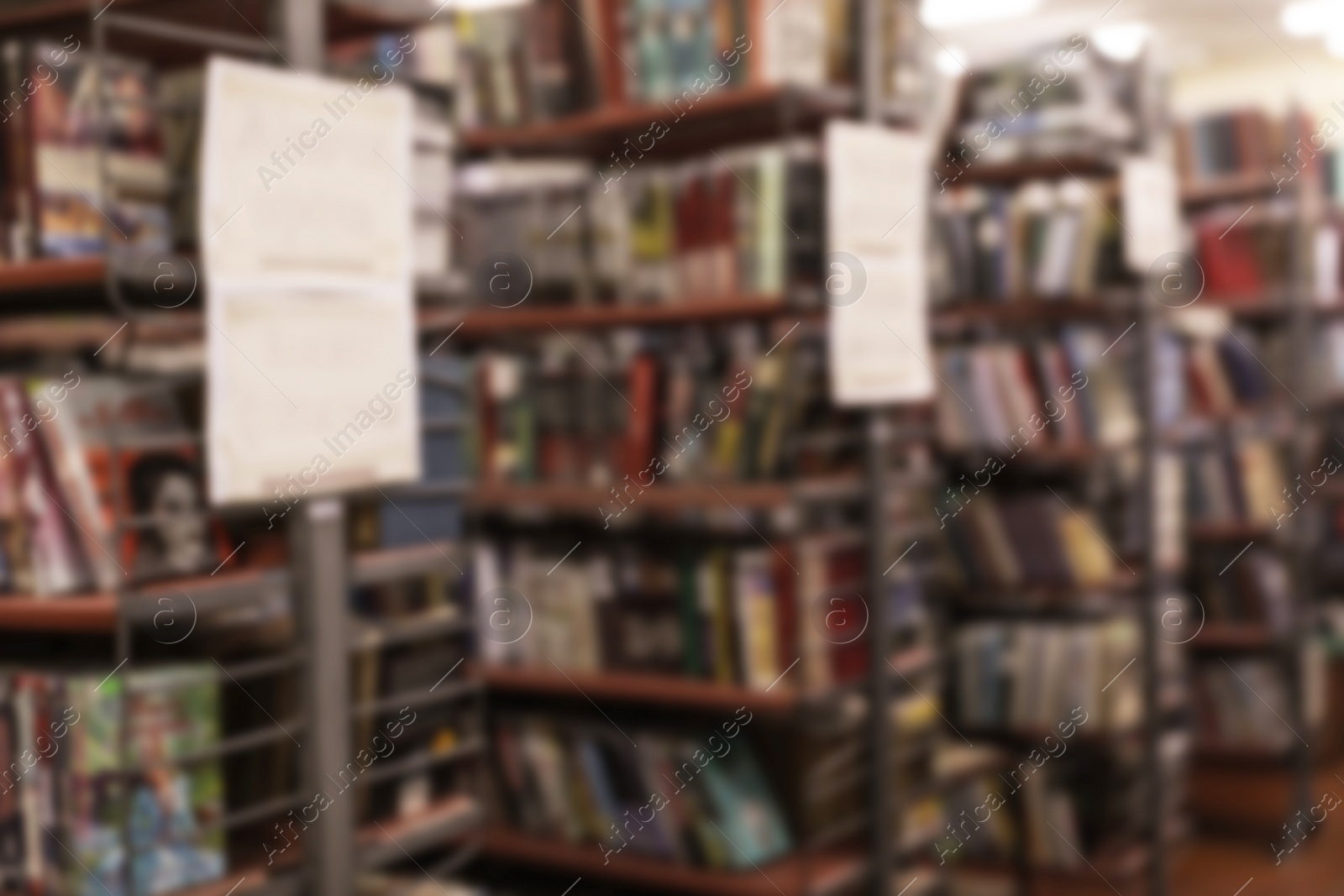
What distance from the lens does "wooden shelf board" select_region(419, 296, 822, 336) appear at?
263 centimetres

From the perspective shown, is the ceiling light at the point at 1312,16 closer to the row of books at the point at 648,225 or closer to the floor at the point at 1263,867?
the floor at the point at 1263,867

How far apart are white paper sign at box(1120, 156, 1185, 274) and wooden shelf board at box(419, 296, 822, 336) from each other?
1.02 m

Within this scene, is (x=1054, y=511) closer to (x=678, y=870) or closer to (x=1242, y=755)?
(x=678, y=870)

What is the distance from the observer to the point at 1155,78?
3562 mm

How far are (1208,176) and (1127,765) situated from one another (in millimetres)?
2109

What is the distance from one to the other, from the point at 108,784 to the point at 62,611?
9.4 inches

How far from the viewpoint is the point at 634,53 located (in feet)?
9.23

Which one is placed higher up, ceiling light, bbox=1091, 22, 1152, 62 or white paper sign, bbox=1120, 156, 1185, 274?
ceiling light, bbox=1091, 22, 1152, 62

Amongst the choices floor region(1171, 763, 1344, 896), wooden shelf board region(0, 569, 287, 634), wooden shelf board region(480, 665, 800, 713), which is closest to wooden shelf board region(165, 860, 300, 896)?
wooden shelf board region(0, 569, 287, 634)

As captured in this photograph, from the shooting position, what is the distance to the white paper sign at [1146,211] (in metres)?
3.29

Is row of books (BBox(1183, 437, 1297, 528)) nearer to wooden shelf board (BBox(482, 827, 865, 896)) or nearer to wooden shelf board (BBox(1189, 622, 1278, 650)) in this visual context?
wooden shelf board (BBox(1189, 622, 1278, 650))

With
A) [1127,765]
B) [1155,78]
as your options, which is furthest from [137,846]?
[1155,78]

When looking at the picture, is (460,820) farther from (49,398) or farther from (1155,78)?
(1155,78)

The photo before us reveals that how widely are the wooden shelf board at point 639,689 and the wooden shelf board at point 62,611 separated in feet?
3.97
